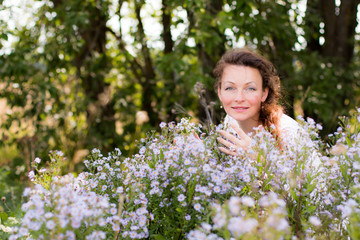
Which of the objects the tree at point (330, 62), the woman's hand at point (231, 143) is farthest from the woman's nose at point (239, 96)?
the tree at point (330, 62)

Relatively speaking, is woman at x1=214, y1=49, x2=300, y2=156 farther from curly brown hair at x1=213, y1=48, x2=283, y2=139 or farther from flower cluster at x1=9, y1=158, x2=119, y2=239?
flower cluster at x1=9, y1=158, x2=119, y2=239

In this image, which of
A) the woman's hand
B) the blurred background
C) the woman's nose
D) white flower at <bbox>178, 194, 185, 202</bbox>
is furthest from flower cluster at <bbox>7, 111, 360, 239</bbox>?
the blurred background

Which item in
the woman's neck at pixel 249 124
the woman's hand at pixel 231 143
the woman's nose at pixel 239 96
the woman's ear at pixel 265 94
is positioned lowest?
the woman's hand at pixel 231 143

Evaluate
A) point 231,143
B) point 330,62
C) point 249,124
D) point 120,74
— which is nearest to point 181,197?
point 231,143

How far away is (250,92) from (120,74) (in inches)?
118

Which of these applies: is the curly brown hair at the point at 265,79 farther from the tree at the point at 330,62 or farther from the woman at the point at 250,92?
the tree at the point at 330,62

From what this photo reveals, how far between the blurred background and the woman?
106 centimetres

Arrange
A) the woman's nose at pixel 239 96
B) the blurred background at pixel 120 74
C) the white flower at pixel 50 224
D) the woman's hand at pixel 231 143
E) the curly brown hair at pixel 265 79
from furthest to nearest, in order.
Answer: the blurred background at pixel 120 74
the curly brown hair at pixel 265 79
the woman's nose at pixel 239 96
the woman's hand at pixel 231 143
the white flower at pixel 50 224

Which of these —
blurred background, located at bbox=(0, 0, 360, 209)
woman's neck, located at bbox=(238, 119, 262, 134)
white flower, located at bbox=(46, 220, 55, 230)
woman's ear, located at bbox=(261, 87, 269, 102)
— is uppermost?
blurred background, located at bbox=(0, 0, 360, 209)

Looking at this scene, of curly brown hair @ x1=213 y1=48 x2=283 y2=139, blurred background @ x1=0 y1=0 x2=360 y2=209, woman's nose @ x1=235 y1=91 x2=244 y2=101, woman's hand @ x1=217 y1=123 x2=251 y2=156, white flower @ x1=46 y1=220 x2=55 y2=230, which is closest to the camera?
white flower @ x1=46 y1=220 x2=55 y2=230

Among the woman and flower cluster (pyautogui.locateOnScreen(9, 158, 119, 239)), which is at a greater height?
the woman

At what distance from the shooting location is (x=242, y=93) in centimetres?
273

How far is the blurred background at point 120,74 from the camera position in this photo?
14.1ft

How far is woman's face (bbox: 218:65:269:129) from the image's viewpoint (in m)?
2.73
